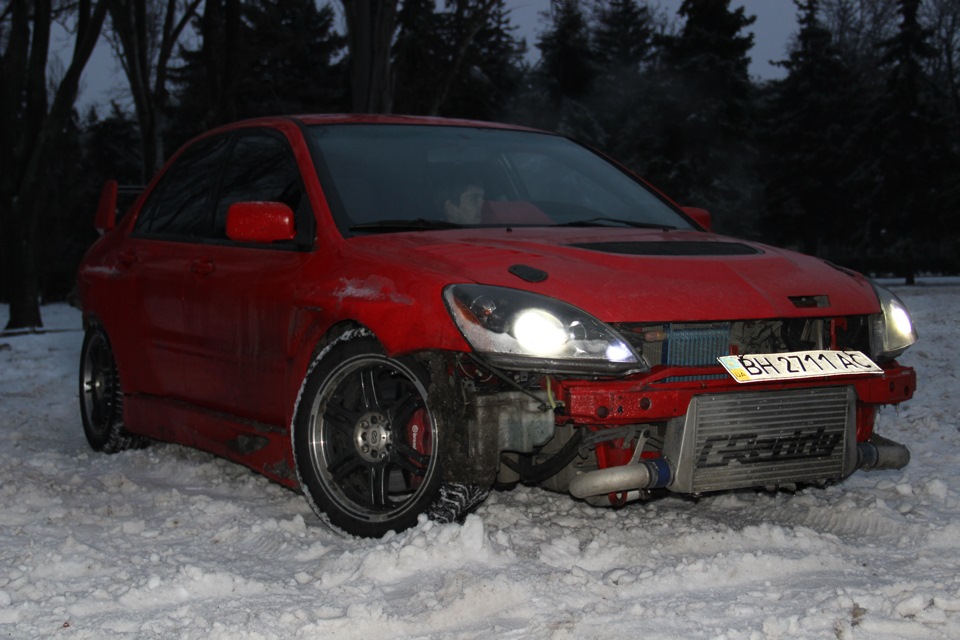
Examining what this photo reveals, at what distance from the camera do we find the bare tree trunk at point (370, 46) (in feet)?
47.4

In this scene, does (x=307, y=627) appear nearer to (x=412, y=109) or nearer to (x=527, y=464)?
(x=527, y=464)

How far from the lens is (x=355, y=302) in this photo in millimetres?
4395

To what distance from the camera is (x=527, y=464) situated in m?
4.24

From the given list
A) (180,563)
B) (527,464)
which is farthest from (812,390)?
(180,563)

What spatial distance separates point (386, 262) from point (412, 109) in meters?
24.7

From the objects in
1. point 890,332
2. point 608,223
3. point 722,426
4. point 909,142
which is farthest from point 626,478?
point 909,142

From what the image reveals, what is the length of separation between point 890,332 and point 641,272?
3.37ft

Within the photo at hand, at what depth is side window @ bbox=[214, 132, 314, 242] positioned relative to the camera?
5074mm

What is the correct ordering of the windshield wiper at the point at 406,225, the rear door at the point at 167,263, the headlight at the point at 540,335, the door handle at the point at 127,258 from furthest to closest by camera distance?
1. the door handle at the point at 127,258
2. the rear door at the point at 167,263
3. the windshield wiper at the point at 406,225
4. the headlight at the point at 540,335

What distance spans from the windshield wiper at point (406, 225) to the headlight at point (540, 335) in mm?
947

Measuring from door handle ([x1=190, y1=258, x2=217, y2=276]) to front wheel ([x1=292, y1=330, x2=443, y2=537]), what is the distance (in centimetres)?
110

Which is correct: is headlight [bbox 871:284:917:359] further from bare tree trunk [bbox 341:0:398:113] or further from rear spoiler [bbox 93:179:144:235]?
bare tree trunk [bbox 341:0:398:113]

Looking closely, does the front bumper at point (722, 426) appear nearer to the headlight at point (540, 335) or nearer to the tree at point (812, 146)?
the headlight at point (540, 335)

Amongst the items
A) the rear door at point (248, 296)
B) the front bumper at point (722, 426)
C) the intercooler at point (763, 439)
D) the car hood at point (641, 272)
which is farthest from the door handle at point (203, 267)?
the intercooler at point (763, 439)
